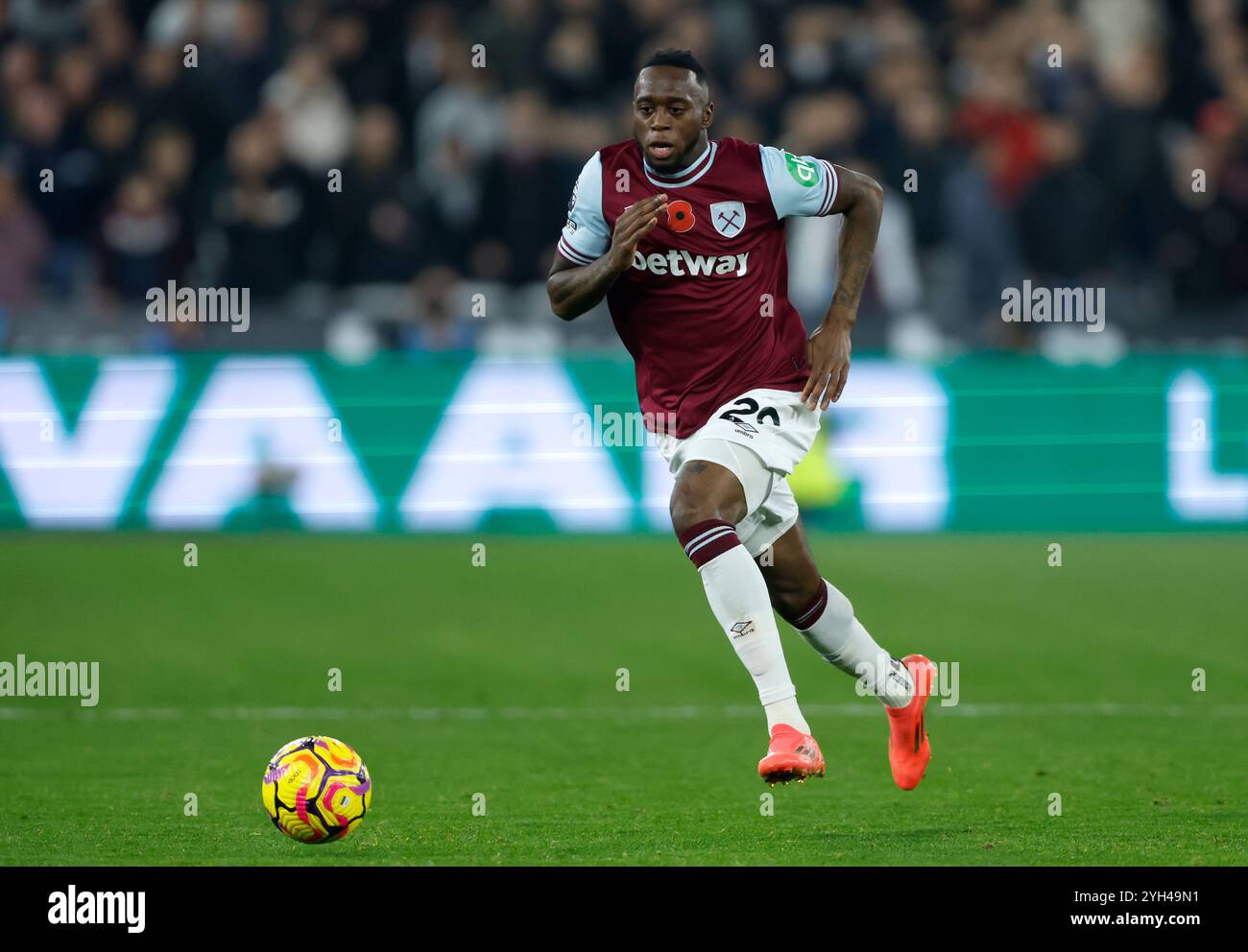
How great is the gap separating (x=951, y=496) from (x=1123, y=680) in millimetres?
4787

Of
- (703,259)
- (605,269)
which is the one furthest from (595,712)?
(605,269)

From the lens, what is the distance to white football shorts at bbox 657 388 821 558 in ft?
22.7

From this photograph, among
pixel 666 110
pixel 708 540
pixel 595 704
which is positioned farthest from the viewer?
pixel 595 704

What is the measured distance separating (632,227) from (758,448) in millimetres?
884

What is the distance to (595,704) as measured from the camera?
9.66 m

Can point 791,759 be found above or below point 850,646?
below

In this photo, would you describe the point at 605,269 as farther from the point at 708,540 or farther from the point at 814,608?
the point at 814,608

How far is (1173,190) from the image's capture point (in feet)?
56.7

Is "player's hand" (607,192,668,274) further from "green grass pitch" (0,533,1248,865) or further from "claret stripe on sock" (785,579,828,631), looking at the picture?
"green grass pitch" (0,533,1248,865)

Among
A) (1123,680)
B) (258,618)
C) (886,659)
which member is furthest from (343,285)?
(886,659)

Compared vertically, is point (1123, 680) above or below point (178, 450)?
below

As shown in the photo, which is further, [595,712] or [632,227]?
[595,712]

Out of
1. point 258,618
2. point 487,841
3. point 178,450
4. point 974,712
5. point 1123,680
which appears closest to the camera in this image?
point 487,841
